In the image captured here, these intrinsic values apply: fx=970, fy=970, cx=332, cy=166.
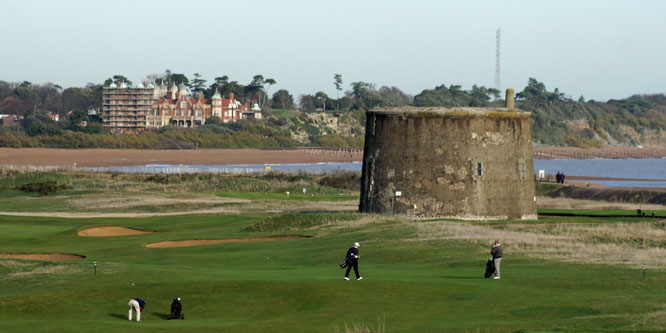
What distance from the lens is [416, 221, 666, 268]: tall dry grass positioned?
3656cm

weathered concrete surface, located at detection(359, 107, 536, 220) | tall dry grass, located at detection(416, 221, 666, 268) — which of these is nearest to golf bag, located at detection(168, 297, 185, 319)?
tall dry grass, located at detection(416, 221, 666, 268)

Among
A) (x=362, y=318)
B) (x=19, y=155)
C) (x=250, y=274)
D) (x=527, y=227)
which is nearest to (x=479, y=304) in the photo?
(x=362, y=318)

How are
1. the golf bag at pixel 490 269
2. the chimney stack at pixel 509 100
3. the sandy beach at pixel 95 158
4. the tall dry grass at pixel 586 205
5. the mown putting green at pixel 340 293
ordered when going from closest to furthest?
the mown putting green at pixel 340 293 → the golf bag at pixel 490 269 → the chimney stack at pixel 509 100 → the tall dry grass at pixel 586 205 → the sandy beach at pixel 95 158

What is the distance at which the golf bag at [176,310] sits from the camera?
26.3 metres

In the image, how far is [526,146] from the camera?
56.6m

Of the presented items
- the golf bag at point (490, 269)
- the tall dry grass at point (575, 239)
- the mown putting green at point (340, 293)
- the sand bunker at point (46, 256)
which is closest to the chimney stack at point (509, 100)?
the tall dry grass at point (575, 239)

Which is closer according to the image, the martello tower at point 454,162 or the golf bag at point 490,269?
the golf bag at point 490,269

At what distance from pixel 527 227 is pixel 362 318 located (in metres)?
27.8

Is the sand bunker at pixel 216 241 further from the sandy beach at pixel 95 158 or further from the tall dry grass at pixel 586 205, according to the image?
the sandy beach at pixel 95 158

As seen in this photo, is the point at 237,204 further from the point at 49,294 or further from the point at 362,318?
the point at 362,318

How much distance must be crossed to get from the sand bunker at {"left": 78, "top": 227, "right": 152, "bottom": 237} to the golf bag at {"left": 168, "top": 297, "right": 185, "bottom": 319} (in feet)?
113

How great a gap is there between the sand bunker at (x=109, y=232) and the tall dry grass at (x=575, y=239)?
20.8 meters

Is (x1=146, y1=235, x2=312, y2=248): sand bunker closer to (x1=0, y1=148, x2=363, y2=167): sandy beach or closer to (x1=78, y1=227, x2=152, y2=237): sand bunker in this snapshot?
(x1=78, y1=227, x2=152, y2=237): sand bunker

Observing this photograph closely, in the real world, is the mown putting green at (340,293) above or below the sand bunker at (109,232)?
above
